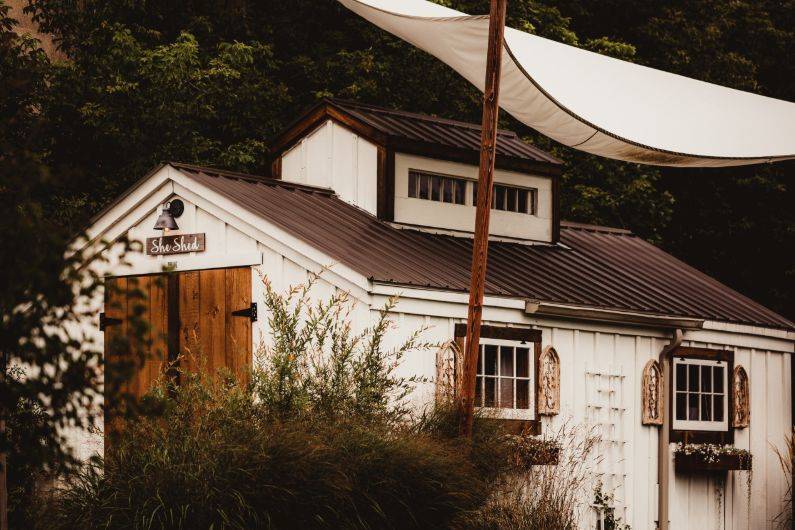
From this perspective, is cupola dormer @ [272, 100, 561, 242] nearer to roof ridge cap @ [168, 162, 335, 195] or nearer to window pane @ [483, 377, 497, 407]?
roof ridge cap @ [168, 162, 335, 195]

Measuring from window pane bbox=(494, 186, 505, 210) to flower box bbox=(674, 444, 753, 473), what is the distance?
363 centimetres

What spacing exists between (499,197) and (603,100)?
9.23 feet

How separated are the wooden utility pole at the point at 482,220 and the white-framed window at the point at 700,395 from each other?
490 centimetres

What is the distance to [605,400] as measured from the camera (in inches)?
564

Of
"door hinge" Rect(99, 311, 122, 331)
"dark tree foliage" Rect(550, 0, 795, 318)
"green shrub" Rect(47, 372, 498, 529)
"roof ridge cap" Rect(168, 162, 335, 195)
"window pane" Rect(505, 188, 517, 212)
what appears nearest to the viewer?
"green shrub" Rect(47, 372, 498, 529)

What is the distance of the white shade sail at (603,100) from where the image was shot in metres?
12.7

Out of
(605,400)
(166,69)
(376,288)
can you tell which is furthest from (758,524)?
(166,69)

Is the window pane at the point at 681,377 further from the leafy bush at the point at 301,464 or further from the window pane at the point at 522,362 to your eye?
the leafy bush at the point at 301,464

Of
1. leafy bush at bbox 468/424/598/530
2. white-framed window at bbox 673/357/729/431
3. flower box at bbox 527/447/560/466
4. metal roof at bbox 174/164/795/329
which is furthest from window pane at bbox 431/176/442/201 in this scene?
leafy bush at bbox 468/424/598/530

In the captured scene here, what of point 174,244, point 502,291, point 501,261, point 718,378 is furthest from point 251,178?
point 718,378

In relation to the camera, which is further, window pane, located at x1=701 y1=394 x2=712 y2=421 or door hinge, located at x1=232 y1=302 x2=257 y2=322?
window pane, located at x1=701 y1=394 x2=712 y2=421

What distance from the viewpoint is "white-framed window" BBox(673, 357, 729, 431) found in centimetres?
1528

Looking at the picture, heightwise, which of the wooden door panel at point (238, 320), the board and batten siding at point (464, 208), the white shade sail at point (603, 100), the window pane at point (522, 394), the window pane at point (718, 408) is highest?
the white shade sail at point (603, 100)

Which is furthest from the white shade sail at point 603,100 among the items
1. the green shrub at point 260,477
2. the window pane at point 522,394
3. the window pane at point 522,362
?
the green shrub at point 260,477
